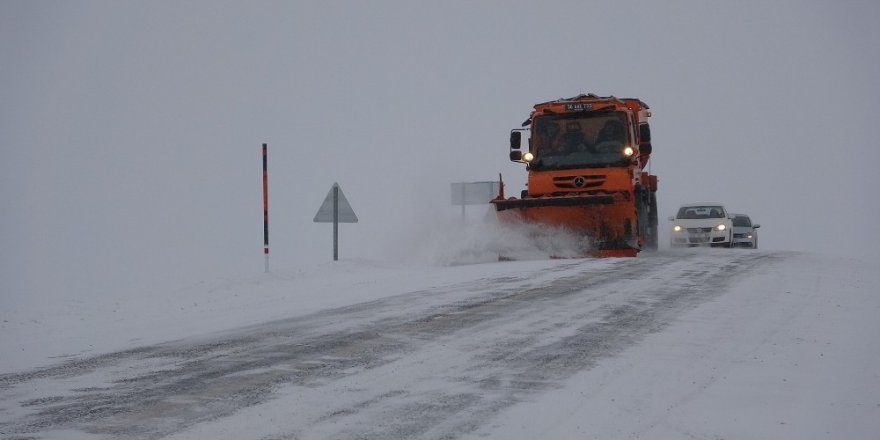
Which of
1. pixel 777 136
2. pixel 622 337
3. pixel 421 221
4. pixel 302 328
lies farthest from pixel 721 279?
pixel 777 136

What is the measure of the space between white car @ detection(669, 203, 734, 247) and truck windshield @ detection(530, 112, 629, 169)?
273 inches

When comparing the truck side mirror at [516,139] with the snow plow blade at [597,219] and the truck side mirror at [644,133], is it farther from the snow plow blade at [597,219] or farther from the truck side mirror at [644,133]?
the truck side mirror at [644,133]

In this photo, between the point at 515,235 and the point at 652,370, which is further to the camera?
the point at 515,235

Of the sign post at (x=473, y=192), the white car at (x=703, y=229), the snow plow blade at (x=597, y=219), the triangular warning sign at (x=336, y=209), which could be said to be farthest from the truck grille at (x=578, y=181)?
the white car at (x=703, y=229)

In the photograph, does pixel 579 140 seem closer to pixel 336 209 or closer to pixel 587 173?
pixel 587 173

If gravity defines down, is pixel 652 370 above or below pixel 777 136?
below

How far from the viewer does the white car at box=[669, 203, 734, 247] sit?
86.7 ft

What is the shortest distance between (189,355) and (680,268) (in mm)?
9305

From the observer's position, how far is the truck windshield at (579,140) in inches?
776

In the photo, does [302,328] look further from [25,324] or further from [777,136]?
[777,136]

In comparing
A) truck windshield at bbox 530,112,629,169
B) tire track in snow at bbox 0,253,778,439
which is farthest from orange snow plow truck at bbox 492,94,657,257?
tire track in snow at bbox 0,253,778,439

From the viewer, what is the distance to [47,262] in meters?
41.3

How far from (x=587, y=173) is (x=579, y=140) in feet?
2.75

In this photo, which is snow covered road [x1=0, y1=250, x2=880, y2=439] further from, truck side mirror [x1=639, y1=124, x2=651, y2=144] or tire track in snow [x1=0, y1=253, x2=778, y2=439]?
truck side mirror [x1=639, y1=124, x2=651, y2=144]
